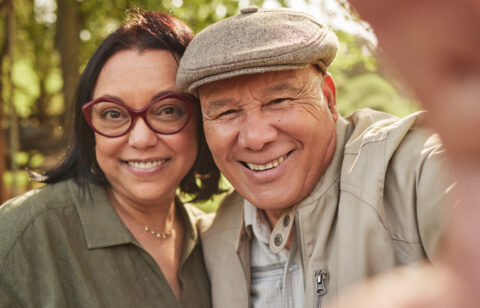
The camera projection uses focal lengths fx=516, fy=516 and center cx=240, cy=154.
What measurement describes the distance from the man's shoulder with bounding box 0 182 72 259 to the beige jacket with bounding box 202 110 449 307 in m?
1.29

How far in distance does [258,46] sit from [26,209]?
1.44 metres

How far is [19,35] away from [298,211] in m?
11.5

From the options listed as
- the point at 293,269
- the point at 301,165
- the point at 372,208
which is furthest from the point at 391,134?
the point at 293,269

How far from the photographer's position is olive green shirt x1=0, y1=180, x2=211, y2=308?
7.97 ft

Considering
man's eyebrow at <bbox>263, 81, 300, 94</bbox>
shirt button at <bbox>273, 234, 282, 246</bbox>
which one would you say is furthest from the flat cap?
shirt button at <bbox>273, 234, 282, 246</bbox>

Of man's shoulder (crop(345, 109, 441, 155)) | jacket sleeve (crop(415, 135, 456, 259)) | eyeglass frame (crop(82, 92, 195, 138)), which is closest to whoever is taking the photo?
jacket sleeve (crop(415, 135, 456, 259))

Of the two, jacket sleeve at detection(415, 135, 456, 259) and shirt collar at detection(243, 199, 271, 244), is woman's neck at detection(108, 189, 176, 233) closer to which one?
shirt collar at detection(243, 199, 271, 244)

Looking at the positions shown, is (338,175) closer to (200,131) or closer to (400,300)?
(200,131)

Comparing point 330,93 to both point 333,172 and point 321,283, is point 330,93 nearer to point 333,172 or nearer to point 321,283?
point 333,172

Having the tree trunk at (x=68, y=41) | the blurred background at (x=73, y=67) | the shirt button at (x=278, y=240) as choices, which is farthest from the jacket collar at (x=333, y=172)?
the tree trunk at (x=68, y=41)

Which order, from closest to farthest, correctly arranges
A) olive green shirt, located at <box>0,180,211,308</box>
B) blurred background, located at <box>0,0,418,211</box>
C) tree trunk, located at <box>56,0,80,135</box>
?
olive green shirt, located at <box>0,180,211,308</box>, blurred background, located at <box>0,0,418,211</box>, tree trunk, located at <box>56,0,80,135</box>

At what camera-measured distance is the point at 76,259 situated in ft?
8.47

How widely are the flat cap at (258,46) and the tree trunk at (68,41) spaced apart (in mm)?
5267

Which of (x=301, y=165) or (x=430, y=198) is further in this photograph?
(x=301, y=165)
